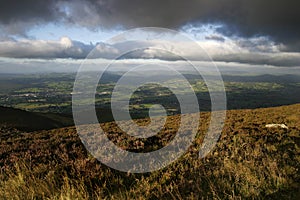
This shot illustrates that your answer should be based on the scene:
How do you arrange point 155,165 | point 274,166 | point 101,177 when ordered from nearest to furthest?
point 274,166
point 101,177
point 155,165

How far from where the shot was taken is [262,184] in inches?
181

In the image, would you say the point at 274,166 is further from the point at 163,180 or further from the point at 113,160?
A: the point at 113,160

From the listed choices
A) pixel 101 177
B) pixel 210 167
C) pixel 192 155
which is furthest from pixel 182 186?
pixel 192 155

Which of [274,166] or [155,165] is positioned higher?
[274,166]

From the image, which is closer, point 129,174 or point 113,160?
point 129,174

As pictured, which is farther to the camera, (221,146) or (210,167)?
(221,146)

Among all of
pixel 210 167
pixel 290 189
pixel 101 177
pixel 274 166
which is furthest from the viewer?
pixel 210 167

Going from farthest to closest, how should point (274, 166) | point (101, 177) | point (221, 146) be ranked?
point (221, 146)
point (101, 177)
point (274, 166)

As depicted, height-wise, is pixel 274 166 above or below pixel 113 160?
above

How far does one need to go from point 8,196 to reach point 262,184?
4590 millimetres

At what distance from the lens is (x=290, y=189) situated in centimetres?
442

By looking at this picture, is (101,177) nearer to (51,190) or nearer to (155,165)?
(51,190)

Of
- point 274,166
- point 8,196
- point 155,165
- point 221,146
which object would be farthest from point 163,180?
point 221,146

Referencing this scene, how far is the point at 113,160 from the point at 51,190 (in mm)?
2188
